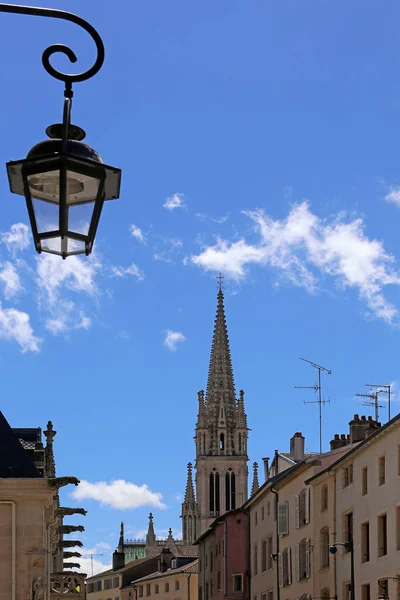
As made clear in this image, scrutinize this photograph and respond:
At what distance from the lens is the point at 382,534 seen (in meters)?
47.0

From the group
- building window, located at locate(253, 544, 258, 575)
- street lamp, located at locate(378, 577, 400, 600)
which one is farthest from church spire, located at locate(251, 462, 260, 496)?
street lamp, located at locate(378, 577, 400, 600)

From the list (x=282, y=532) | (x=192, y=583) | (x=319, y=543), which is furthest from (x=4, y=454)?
(x=192, y=583)

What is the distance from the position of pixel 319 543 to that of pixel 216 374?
13038cm

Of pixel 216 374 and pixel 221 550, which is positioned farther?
pixel 216 374

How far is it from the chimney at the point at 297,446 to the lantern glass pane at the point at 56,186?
206 feet

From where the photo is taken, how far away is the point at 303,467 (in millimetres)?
58344

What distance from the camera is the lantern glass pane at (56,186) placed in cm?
859

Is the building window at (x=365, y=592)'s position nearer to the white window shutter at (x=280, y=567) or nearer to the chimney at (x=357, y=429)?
the chimney at (x=357, y=429)

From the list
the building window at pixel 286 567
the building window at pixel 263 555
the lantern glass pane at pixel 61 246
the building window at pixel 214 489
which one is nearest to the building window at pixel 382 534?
the building window at pixel 286 567

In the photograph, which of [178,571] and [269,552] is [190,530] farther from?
[269,552]

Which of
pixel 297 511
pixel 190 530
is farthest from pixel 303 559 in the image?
pixel 190 530

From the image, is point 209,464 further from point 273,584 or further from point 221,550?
point 273,584

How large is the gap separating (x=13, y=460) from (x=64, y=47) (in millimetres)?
32562

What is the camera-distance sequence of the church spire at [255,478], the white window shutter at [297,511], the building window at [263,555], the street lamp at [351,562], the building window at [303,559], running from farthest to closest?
1. the church spire at [255,478]
2. the building window at [263,555]
3. the white window shutter at [297,511]
4. the building window at [303,559]
5. the street lamp at [351,562]
